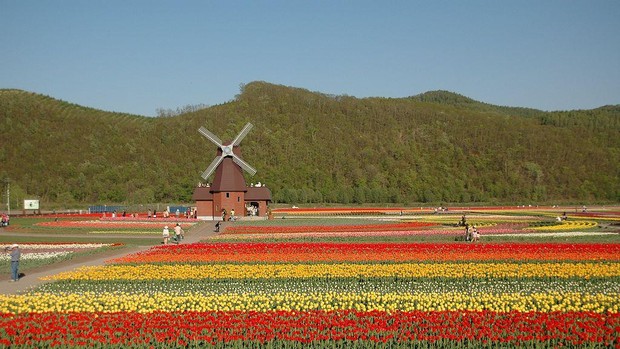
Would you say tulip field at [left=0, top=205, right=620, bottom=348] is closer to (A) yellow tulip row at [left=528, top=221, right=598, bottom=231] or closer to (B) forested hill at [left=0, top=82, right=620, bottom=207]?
(A) yellow tulip row at [left=528, top=221, right=598, bottom=231]

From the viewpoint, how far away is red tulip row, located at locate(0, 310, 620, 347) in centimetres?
1336

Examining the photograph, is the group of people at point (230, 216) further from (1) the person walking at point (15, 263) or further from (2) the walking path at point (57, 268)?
(1) the person walking at point (15, 263)

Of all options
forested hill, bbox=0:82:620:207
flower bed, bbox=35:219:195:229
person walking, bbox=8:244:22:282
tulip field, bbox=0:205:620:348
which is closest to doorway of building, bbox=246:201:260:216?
flower bed, bbox=35:219:195:229

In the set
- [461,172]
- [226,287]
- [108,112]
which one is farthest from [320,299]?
[108,112]

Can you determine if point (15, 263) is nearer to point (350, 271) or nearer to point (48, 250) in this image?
point (350, 271)

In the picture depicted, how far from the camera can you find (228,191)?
66.0 metres

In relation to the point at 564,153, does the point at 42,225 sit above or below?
below

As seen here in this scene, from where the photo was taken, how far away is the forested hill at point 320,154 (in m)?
112

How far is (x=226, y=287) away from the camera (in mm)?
20891

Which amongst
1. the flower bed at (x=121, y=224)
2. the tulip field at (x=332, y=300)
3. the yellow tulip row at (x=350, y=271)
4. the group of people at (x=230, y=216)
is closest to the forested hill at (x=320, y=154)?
the group of people at (x=230, y=216)

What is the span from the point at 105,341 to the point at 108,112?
18692 centimetres

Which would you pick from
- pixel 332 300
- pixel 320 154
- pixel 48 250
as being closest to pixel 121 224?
pixel 48 250

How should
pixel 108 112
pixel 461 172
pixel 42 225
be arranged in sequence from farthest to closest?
pixel 108 112, pixel 461 172, pixel 42 225

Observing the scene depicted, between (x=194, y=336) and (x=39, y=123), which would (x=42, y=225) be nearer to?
(x=194, y=336)
